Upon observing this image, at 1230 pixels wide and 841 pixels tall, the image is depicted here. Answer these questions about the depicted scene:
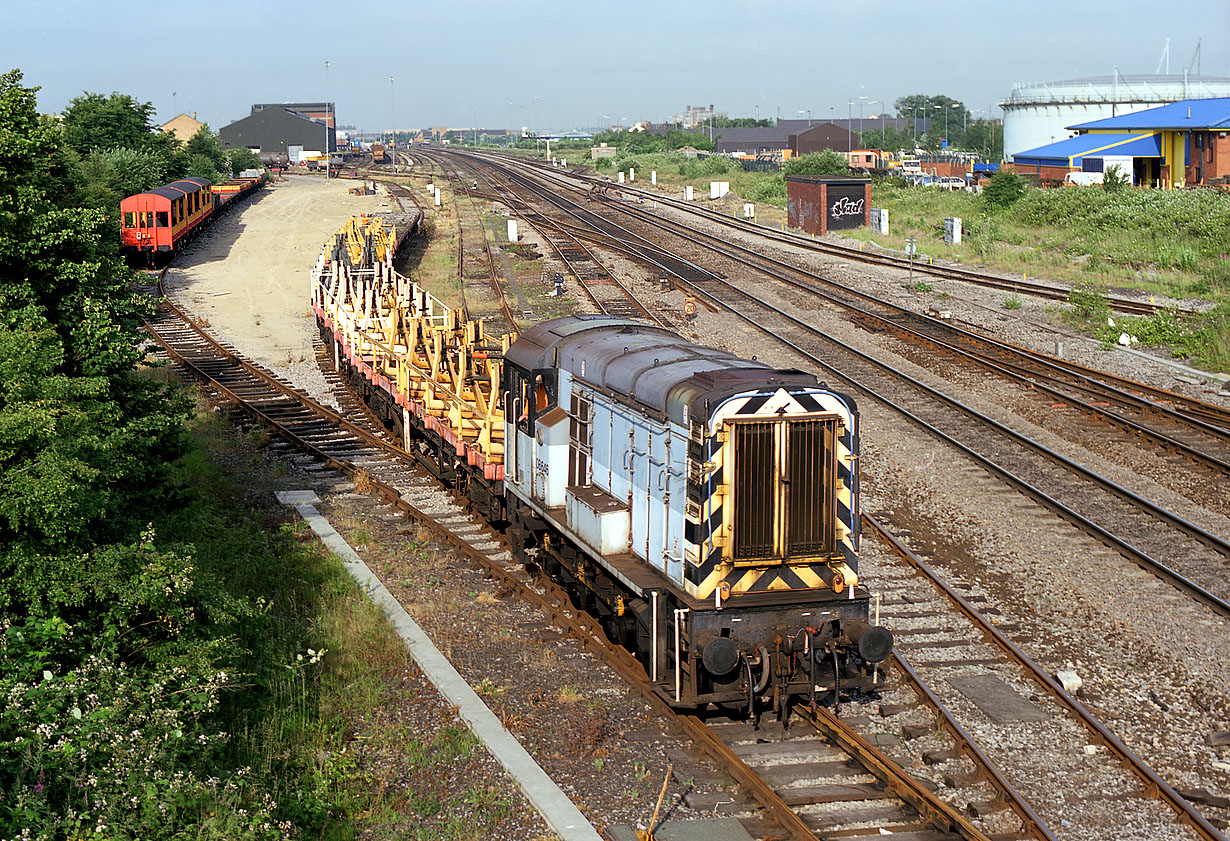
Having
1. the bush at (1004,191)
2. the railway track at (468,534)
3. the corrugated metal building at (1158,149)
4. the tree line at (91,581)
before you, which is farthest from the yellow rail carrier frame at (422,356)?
the corrugated metal building at (1158,149)

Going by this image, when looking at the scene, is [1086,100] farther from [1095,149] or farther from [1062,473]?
[1062,473]

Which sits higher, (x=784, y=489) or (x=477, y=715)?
(x=784, y=489)

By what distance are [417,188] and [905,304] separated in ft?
170

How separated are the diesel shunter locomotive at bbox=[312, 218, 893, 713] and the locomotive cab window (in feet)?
0.04

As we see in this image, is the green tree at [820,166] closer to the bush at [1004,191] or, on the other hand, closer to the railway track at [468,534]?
the bush at [1004,191]

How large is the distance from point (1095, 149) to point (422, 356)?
2376 inches

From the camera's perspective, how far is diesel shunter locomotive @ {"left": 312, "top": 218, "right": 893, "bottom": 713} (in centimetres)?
1078

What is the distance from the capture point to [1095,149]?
71.9m

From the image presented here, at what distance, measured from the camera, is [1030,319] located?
109 ft

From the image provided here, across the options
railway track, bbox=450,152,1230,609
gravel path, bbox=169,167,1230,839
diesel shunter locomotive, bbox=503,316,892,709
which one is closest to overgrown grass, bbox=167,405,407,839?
gravel path, bbox=169,167,1230,839

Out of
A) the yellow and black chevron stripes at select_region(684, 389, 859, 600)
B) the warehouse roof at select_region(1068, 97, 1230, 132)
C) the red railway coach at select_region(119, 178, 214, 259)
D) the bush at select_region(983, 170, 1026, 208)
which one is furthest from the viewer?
the warehouse roof at select_region(1068, 97, 1230, 132)

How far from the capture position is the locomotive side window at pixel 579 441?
1334 centimetres

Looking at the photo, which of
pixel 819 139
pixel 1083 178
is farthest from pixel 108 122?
pixel 819 139

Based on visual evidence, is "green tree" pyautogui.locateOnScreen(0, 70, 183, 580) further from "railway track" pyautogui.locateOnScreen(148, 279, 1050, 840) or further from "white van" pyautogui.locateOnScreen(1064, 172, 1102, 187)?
"white van" pyautogui.locateOnScreen(1064, 172, 1102, 187)
